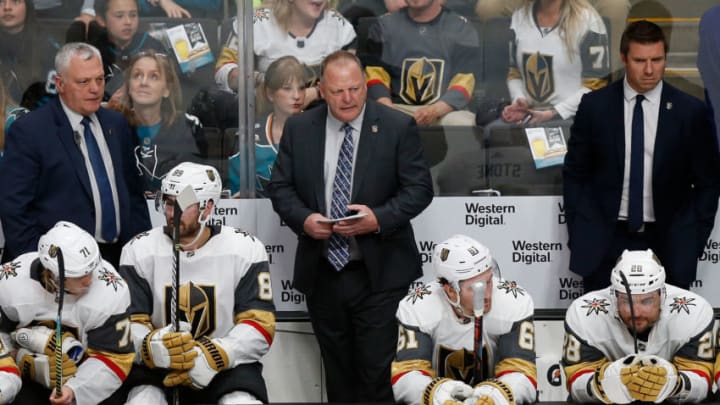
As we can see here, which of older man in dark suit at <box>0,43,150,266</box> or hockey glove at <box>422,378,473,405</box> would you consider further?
older man in dark suit at <box>0,43,150,266</box>

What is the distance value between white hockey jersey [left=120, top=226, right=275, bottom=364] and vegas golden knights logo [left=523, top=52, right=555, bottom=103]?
1.84 meters

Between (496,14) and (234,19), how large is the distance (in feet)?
4.19

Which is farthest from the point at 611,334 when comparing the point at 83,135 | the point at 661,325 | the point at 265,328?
the point at 83,135

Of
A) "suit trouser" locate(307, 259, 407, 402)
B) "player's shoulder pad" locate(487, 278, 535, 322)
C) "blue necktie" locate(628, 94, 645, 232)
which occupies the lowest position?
"suit trouser" locate(307, 259, 407, 402)

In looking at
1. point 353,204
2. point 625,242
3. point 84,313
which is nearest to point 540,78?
point 625,242

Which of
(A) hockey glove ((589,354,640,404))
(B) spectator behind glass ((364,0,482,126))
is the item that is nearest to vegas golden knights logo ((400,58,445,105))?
(B) spectator behind glass ((364,0,482,126))

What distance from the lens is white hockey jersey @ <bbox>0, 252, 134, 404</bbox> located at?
5500 millimetres

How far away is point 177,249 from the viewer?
5.40 m

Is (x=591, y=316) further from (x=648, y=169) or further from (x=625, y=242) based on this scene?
(x=648, y=169)

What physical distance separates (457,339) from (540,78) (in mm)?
1880

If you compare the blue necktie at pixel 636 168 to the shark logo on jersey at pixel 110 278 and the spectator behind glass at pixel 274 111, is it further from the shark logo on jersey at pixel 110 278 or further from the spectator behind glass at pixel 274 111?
the shark logo on jersey at pixel 110 278

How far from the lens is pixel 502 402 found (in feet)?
16.5

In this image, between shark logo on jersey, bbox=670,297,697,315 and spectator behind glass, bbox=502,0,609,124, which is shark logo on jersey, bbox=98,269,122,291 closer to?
shark logo on jersey, bbox=670,297,697,315

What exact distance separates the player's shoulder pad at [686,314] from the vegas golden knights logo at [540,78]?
1661 mm
